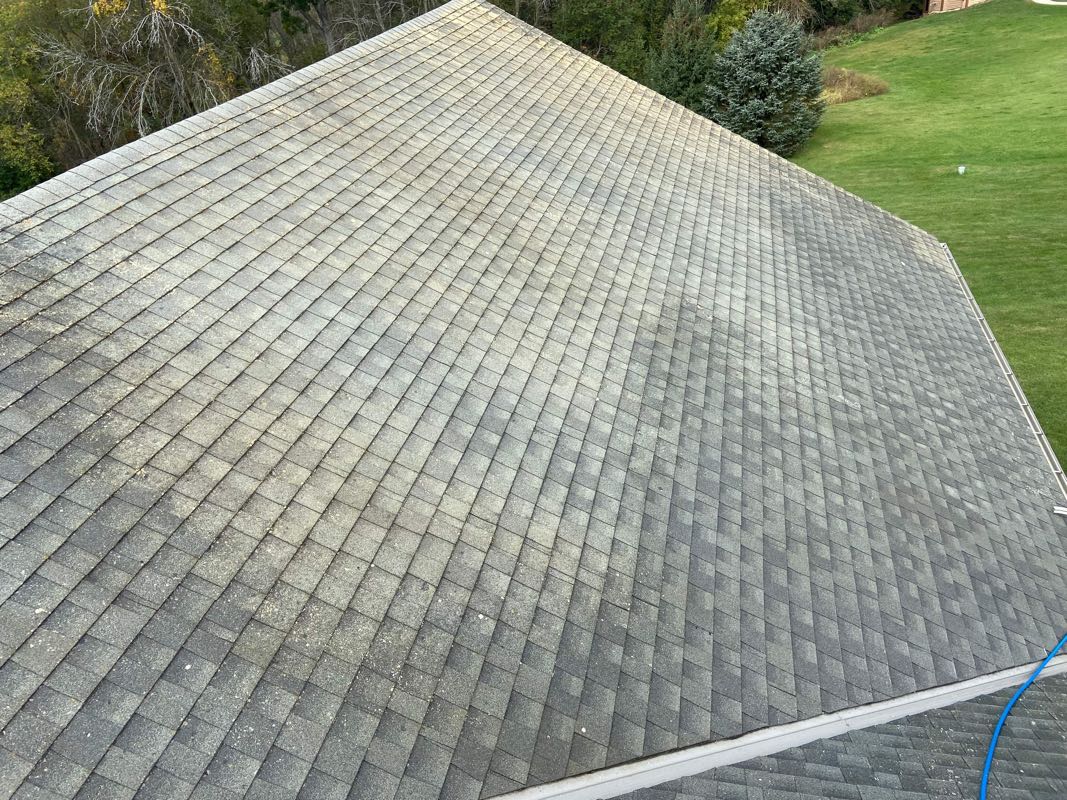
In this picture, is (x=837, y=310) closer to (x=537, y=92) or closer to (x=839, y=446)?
(x=839, y=446)

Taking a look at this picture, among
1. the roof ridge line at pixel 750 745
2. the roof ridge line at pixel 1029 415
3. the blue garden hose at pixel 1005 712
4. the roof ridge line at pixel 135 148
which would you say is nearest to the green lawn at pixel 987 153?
the roof ridge line at pixel 1029 415

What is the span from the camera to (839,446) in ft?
26.0

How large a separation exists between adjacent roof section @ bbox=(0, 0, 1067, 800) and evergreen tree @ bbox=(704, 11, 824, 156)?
24598 mm

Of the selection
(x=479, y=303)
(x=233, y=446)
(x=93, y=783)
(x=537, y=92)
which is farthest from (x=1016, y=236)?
(x=93, y=783)

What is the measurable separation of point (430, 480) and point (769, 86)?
3154 centimetres

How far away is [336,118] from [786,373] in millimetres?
6635

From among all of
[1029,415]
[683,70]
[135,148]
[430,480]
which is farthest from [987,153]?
[135,148]

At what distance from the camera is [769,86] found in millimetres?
30750

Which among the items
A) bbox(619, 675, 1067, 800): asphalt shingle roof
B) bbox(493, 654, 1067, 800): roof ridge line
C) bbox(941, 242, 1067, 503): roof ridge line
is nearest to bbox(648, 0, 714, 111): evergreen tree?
bbox(941, 242, 1067, 503): roof ridge line

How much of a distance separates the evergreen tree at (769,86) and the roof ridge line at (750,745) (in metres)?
29.9

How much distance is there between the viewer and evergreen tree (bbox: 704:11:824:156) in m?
30.4

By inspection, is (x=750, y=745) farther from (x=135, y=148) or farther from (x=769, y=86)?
(x=769, y=86)

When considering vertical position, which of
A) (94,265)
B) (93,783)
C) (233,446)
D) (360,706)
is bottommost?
(360,706)

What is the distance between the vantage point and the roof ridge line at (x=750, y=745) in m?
4.39
